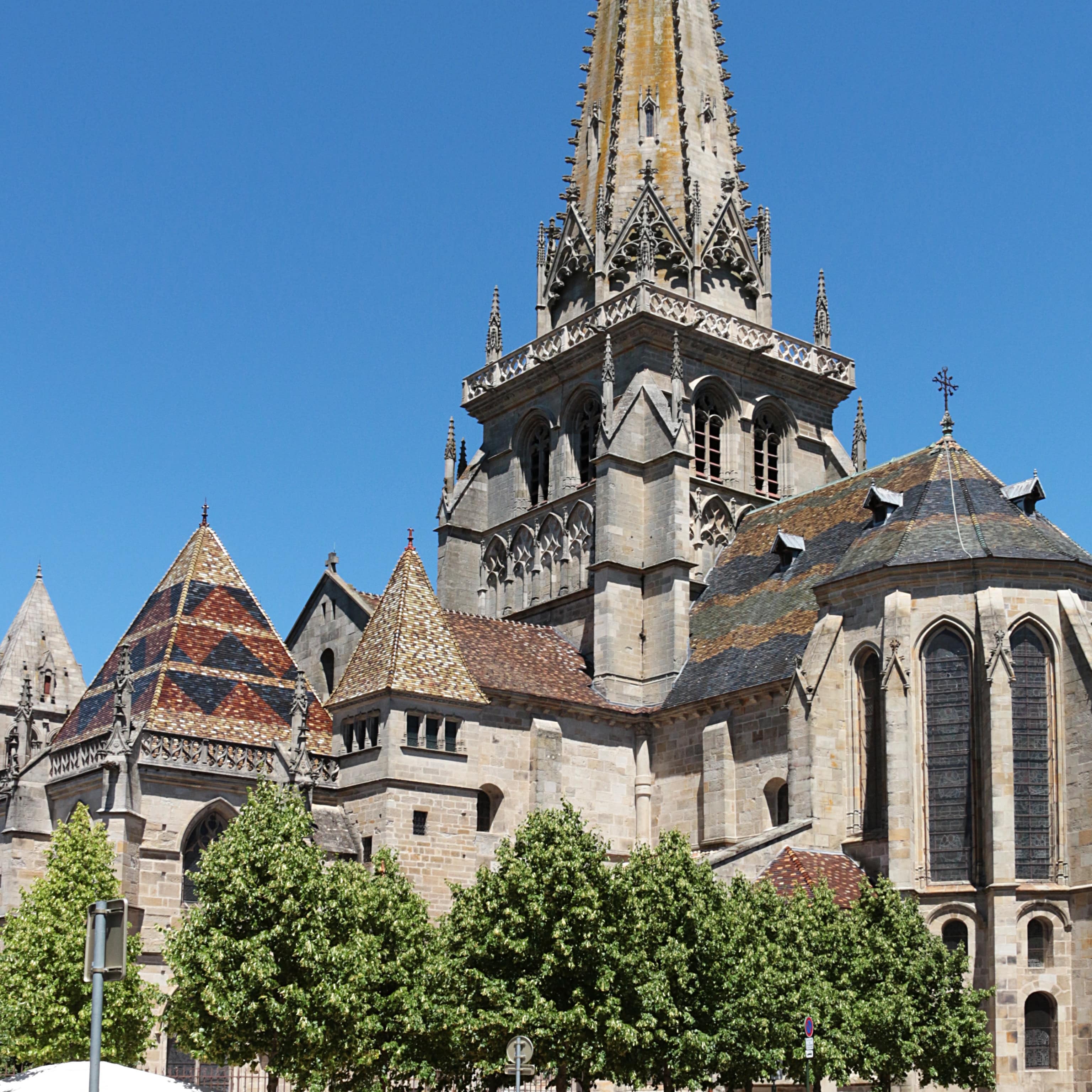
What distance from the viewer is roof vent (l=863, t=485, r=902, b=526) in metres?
41.5

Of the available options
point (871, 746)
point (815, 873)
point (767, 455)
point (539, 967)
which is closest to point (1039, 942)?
point (815, 873)

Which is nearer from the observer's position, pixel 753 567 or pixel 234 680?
pixel 234 680

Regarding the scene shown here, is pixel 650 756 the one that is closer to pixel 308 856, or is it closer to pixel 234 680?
pixel 234 680

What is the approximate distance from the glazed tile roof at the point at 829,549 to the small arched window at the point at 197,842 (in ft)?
42.8

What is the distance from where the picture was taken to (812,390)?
54.2 m

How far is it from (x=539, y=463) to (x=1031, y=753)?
21.7 m

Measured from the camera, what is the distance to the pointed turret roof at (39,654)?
6056cm

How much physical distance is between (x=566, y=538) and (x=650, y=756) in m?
8.12

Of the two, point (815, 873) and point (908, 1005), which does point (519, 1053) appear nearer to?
point (908, 1005)

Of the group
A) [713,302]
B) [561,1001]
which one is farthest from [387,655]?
[713,302]

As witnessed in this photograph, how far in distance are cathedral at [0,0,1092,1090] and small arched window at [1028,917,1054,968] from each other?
0.31 ft

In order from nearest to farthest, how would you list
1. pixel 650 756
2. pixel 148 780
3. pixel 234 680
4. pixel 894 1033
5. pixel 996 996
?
pixel 894 1033 < pixel 996 996 < pixel 148 780 < pixel 234 680 < pixel 650 756

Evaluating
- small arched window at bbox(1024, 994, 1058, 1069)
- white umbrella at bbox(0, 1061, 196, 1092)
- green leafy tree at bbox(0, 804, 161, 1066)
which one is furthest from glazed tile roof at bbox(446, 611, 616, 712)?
white umbrella at bbox(0, 1061, 196, 1092)

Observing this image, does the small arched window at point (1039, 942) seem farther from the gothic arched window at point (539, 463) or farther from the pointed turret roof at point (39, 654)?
the pointed turret roof at point (39, 654)
